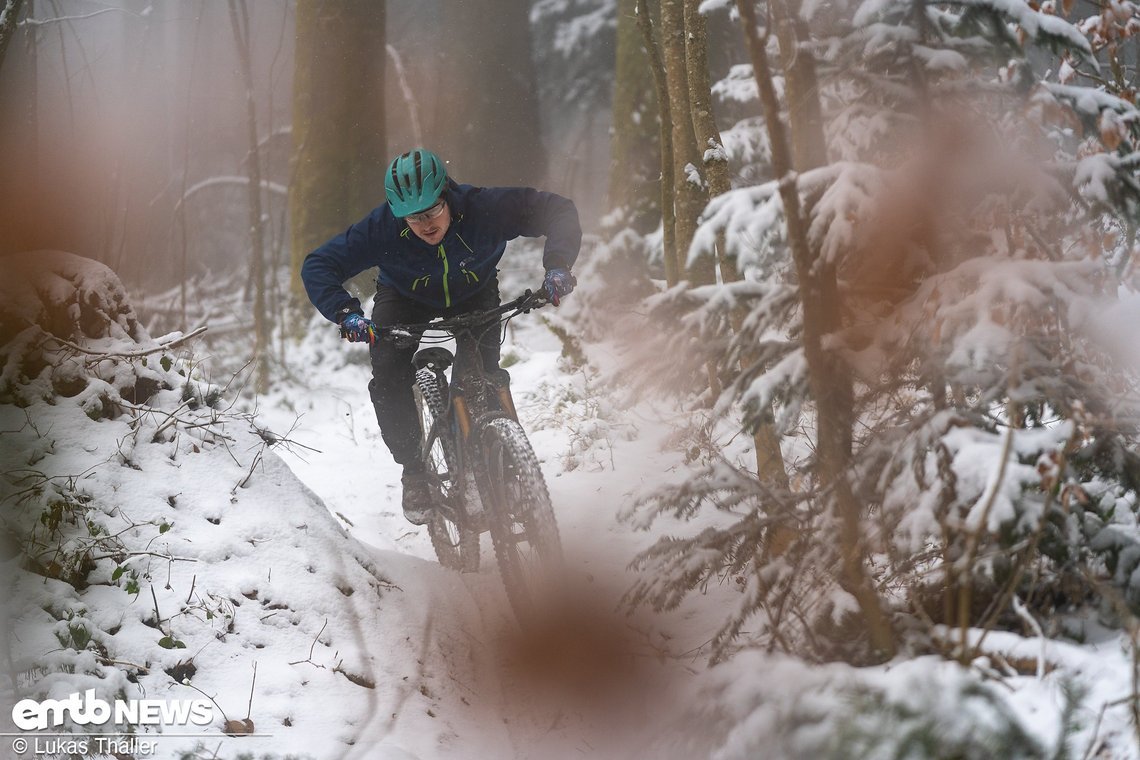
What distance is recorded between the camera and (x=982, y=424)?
251cm

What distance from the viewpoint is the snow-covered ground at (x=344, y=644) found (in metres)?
2.07

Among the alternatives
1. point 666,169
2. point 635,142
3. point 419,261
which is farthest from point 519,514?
point 635,142

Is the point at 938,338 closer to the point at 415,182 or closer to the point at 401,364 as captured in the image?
the point at 415,182

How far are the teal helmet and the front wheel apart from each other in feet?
3.98

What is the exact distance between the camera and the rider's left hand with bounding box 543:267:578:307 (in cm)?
432

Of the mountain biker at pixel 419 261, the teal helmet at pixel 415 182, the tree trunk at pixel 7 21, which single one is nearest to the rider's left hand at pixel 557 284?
the mountain biker at pixel 419 261

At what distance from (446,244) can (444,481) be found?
4.60 feet

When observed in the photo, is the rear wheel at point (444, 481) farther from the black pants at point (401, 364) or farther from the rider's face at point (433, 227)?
the rider's face at point (433, 227)

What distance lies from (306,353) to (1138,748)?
994 cm

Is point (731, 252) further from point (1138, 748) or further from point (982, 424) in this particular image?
point (1138, 748)

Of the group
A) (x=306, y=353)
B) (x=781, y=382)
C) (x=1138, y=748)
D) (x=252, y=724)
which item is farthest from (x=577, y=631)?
(x=306, y=353)

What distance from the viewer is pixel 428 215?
4605 mm

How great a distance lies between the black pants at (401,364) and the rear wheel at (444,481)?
0.09 metres

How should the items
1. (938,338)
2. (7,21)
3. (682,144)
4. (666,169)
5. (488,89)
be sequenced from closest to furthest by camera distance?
1. (938,338)
2. (7,21)
3. (682,144)
4. (666,169)
5. (488,89)
